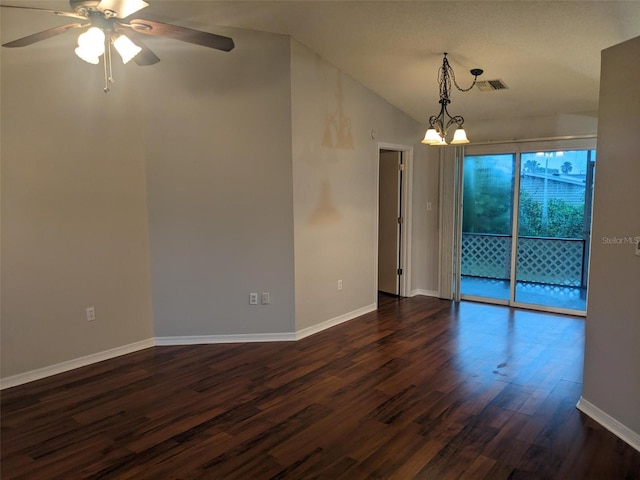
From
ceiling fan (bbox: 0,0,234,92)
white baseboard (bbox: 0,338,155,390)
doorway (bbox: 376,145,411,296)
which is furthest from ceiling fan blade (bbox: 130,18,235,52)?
doorway (bbox: 376,145,411,296)

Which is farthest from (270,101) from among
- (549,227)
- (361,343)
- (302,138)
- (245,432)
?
(549,227)

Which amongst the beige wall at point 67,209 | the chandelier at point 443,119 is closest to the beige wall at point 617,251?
the chandelier at point 443,119

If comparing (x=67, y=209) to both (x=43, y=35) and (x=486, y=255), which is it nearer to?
(x=43, y=35)

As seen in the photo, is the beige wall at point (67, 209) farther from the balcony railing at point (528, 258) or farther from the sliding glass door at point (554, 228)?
the sliding glass door at point (554, 228)

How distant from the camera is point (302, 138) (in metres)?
4.23

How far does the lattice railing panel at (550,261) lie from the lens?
518cm

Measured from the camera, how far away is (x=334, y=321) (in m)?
4.82

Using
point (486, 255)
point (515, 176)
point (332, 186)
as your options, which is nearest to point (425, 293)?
point (486, 255)

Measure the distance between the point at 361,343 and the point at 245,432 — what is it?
1.81 m

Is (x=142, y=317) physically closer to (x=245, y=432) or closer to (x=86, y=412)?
(x=86, y=412)

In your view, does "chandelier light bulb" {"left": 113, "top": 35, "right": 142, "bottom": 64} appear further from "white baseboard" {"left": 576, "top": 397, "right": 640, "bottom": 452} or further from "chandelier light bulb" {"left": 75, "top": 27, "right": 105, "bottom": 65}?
"white baseboard" {"left": 576, "top": 397, "right": 640, "bottom": 452}

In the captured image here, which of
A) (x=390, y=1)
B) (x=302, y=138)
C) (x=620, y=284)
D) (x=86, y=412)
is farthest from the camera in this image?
(x=302, y=138)

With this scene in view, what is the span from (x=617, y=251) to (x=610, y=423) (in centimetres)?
107

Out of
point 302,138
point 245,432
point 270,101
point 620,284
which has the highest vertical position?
point 270,101
